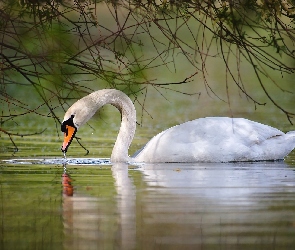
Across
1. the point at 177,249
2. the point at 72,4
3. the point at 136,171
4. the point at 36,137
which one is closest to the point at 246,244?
the point at 177,249

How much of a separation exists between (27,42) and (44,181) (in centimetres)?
284

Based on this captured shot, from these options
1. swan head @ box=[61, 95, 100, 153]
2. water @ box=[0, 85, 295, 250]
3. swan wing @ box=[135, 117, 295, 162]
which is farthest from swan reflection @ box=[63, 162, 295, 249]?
swan head @ box=[61, 95, 100, 153]

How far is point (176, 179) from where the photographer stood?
11258 mm

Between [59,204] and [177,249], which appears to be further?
[59,204]

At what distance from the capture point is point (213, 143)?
46.1 ft

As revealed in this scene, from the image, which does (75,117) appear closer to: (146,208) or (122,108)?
(122,108)

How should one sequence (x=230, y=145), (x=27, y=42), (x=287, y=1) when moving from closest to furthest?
(x=27, y=42)
(x=287, y=1)
(x=230, y=145)

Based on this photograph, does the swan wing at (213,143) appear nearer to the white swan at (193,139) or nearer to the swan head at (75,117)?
the white swan at (193,139)

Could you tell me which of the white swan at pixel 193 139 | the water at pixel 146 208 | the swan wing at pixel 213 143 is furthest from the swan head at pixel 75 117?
the water at pixel 146 208

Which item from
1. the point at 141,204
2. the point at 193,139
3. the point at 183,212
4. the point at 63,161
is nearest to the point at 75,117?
the point at 63,161

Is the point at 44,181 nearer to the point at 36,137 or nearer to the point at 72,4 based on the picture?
the point at 72,4

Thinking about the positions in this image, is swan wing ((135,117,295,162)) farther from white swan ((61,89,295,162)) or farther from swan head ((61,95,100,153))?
swan head ((61,95,100,153))

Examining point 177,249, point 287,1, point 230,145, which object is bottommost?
point 177,249

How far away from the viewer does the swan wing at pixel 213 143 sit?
1386 centimetres
